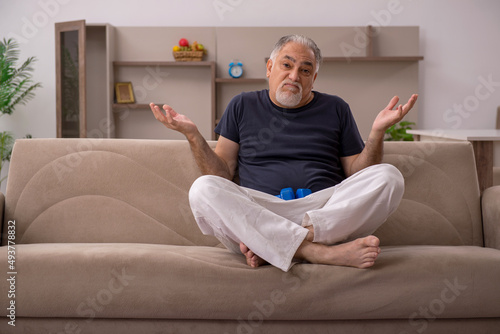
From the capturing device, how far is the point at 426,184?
2250 millimetres

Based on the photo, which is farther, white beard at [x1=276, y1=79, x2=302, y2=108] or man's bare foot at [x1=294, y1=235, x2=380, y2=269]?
white beard at [x1=276, y1=79, x2=302, y2=108]

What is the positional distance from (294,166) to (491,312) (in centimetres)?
86

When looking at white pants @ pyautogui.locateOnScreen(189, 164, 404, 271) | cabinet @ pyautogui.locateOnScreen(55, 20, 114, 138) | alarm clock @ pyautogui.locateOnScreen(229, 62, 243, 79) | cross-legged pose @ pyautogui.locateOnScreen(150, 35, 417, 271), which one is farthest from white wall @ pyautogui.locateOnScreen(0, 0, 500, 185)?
white pants @ pyautogui.locateOnScreen(189, 164, 404, 271)

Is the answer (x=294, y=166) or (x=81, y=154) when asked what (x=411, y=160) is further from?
(x=81, y=154)

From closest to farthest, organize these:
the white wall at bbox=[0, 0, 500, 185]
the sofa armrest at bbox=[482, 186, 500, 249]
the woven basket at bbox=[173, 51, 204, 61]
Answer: the sofa armrest at bbox=[482, 186, 500, 249] < the woven basket at bbox=[173, 51, 204, 61] < the white wall at bbox=[0, 0, 500, 185]

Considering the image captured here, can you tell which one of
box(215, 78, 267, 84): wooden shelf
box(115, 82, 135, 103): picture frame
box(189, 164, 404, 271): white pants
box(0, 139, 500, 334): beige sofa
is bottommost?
box(0, 139, 500, 334): beige sofa

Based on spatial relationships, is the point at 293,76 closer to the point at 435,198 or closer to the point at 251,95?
the point at 251,95

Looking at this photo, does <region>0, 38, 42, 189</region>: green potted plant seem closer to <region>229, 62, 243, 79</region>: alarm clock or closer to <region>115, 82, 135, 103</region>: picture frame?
<region>115, 82, 135, 103</region>: picture frame

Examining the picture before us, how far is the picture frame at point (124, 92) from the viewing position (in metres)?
5.82

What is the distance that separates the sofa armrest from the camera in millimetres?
2082

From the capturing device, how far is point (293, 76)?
225 centimetres

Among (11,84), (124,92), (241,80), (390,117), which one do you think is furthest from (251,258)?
(11,84)

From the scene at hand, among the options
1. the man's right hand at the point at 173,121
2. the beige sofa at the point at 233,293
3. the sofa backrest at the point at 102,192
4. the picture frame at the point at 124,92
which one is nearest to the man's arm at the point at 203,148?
the man's right hand at the point at 173,121

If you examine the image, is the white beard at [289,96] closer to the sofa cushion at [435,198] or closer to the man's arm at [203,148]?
the man's arm at [203,148]
